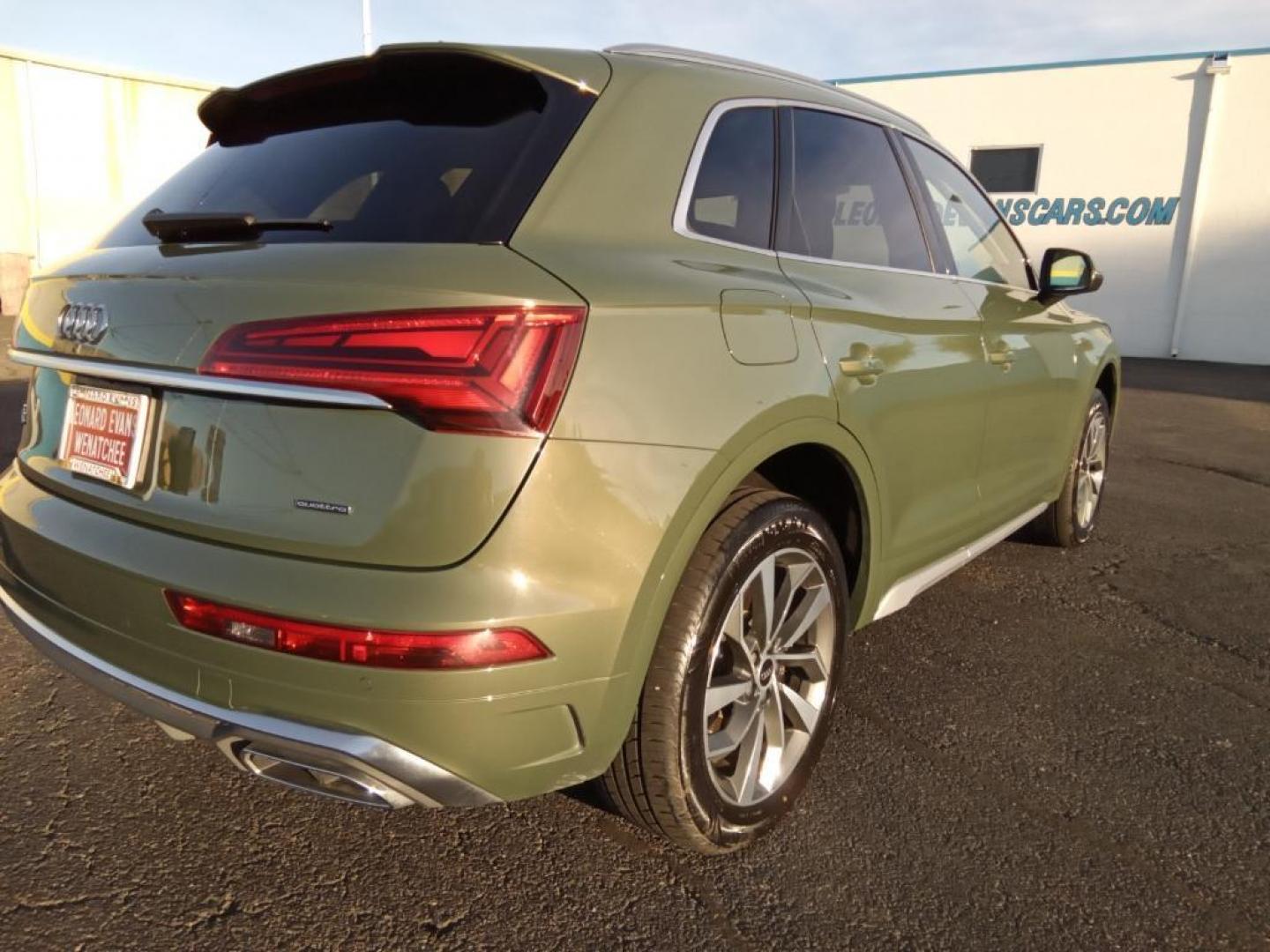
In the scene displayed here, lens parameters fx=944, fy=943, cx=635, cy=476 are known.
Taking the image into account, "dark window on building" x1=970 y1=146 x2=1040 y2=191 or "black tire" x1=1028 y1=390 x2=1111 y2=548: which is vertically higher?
"dark window on building" x1=970 y1=146 x2=1040 y2=191

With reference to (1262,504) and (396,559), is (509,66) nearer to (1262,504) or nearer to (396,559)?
(396,559)

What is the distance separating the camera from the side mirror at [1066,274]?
11.9ft

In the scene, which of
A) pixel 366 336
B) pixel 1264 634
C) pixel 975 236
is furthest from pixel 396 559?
pixel 1264 634

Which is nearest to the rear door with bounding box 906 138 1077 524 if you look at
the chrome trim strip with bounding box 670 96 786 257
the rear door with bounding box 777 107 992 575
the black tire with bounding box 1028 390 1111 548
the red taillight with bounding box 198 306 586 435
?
the rear door with bounding box 777 107 992 575

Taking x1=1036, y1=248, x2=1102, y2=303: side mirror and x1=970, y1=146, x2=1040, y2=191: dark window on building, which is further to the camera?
x1=970, y1=146, x2=1040, y2=191: dark window on building

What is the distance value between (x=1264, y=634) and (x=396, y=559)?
350 cm

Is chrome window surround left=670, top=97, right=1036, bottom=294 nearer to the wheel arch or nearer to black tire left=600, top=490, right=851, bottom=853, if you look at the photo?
the wheel arch

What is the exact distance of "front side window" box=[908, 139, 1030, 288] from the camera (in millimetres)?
3248

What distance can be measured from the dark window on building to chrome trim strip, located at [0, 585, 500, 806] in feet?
53.1

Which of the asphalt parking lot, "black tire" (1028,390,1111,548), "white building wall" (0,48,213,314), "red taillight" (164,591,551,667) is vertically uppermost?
"white building wall" (0,48,213,314)

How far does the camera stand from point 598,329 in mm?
1668

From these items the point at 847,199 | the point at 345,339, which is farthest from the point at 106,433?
the point at 847,199

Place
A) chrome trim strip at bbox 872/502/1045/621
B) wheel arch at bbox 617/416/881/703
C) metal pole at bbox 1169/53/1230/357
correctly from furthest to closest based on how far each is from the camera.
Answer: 1. metal pole at bbox 1169/53/1230/357
2. chrome trim strip at bbox 872/502/1045/621
3. wheel arch at bbox 617/416/881/703

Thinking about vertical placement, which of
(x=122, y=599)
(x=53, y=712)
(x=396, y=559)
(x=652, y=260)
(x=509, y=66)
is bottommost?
(x=53, y=712)
